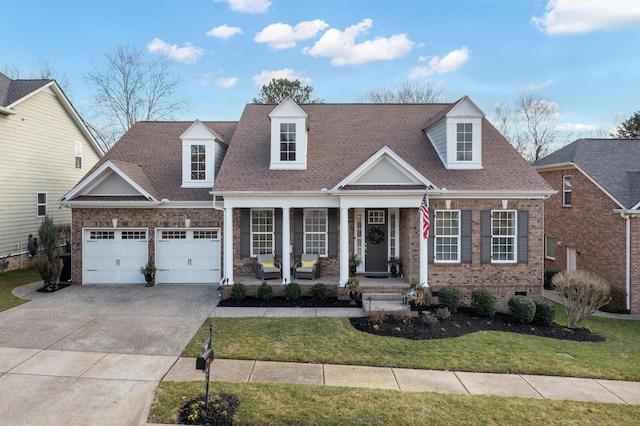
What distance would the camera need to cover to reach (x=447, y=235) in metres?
13.3

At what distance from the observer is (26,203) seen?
60.8ft

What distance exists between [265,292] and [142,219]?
5.87 m

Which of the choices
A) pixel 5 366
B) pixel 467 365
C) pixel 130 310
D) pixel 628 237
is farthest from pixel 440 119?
pixel 5 366

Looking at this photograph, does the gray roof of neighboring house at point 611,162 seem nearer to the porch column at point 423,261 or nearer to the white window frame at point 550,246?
the white window frame at point 550,246

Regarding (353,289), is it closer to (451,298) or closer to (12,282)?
(451,298)

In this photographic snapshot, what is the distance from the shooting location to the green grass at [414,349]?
Result: 8172 millimetres

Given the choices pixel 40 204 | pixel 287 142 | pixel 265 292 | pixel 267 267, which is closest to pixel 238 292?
pixel 265 292

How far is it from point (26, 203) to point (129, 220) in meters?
7.61

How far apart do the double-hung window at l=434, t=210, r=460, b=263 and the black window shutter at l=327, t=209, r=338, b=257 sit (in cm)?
350

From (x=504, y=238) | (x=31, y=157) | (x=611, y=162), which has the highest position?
(x=31, y=157)

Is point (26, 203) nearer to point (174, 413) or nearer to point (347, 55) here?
point (174, 413)

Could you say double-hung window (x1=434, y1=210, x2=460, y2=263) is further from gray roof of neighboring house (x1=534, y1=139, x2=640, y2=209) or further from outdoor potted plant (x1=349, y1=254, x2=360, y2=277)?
gray roof of neighboring house (x1=534, y1=139, x2=640, y2=209)

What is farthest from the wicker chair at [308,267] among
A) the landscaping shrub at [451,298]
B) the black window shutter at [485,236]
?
the black window shutter at [485,236]

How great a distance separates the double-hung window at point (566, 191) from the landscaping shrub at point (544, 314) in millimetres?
8137
